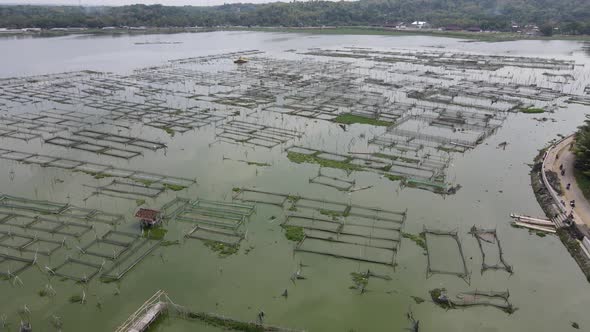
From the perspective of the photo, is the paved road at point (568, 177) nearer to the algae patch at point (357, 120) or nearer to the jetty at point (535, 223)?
the jetty at point (535, 223)

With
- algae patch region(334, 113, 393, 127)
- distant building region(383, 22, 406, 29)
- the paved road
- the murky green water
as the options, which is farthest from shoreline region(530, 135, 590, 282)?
distant building region(383, 22, 406, 29)

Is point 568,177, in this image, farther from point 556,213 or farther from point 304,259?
point 304,259

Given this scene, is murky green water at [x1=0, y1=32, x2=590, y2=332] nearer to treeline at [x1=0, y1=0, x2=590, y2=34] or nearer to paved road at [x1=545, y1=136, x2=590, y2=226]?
paved road at [x1=545, y1=136, x2=590, y2=226]

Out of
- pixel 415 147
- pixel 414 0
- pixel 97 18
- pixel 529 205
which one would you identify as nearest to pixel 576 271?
pixel 529 205

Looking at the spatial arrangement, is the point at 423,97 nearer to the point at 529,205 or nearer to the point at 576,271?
the point at 529,205

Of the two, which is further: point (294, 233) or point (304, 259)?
point (294, 233)

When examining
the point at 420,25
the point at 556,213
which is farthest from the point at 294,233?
the point at 420,25

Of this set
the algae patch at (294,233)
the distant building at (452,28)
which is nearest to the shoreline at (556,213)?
the algae patch at (294,233)
